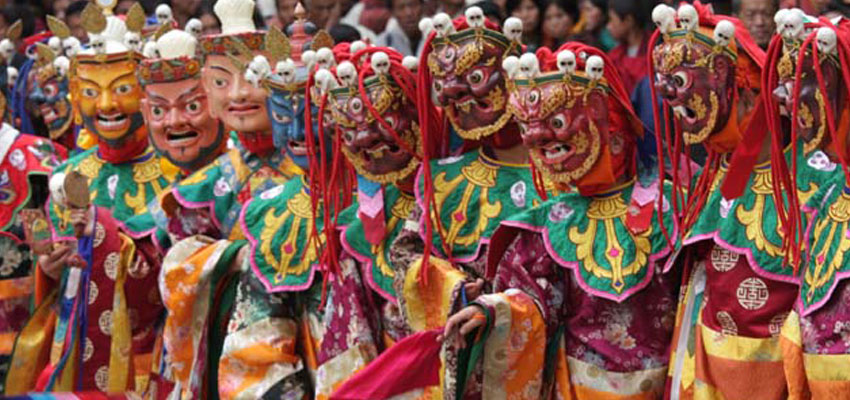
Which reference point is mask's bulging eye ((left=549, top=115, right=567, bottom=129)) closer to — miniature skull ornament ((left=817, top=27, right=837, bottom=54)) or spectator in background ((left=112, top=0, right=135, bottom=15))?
miniature skull ornament ((left=817, top=27, right=837, bottom=54))

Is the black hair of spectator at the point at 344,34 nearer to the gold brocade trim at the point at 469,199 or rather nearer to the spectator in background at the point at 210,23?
Answer: the spectator in background at the point at 210,23

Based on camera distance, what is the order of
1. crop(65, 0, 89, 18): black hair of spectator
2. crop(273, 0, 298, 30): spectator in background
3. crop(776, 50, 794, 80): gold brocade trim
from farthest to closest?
crop(65, 0, 89, 18): black hair of spectator, crop(273, 0, 298, 30): spectator in background, crop(776, 50, 794, 80): gold brocade trim

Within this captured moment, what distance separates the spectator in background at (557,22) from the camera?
883 cm

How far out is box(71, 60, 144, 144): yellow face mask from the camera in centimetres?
753

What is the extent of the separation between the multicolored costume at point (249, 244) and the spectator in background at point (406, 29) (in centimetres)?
239

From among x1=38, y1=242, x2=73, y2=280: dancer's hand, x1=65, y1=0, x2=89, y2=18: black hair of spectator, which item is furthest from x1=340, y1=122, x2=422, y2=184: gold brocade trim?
x1=65, y1=0, x2=89, y2=18: black hair of spectator

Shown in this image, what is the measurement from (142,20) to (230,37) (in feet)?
3.49

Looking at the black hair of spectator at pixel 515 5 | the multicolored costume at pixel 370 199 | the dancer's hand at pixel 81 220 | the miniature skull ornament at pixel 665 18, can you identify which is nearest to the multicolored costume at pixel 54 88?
the dancer's hand at pixel 81 220

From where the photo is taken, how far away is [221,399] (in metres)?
6.61

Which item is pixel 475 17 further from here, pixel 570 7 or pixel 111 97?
pixel 570 7

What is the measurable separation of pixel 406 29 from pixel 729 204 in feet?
14.1

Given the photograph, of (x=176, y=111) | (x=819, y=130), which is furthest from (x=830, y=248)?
(x=176, y=111)

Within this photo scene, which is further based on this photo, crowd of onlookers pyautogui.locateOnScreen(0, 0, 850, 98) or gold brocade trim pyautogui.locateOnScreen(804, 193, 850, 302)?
crowd of onlookers pyautogui.locateOnScreen(0, 0, 850, 98)

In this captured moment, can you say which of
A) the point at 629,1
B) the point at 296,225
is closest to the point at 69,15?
the point at 629,1
